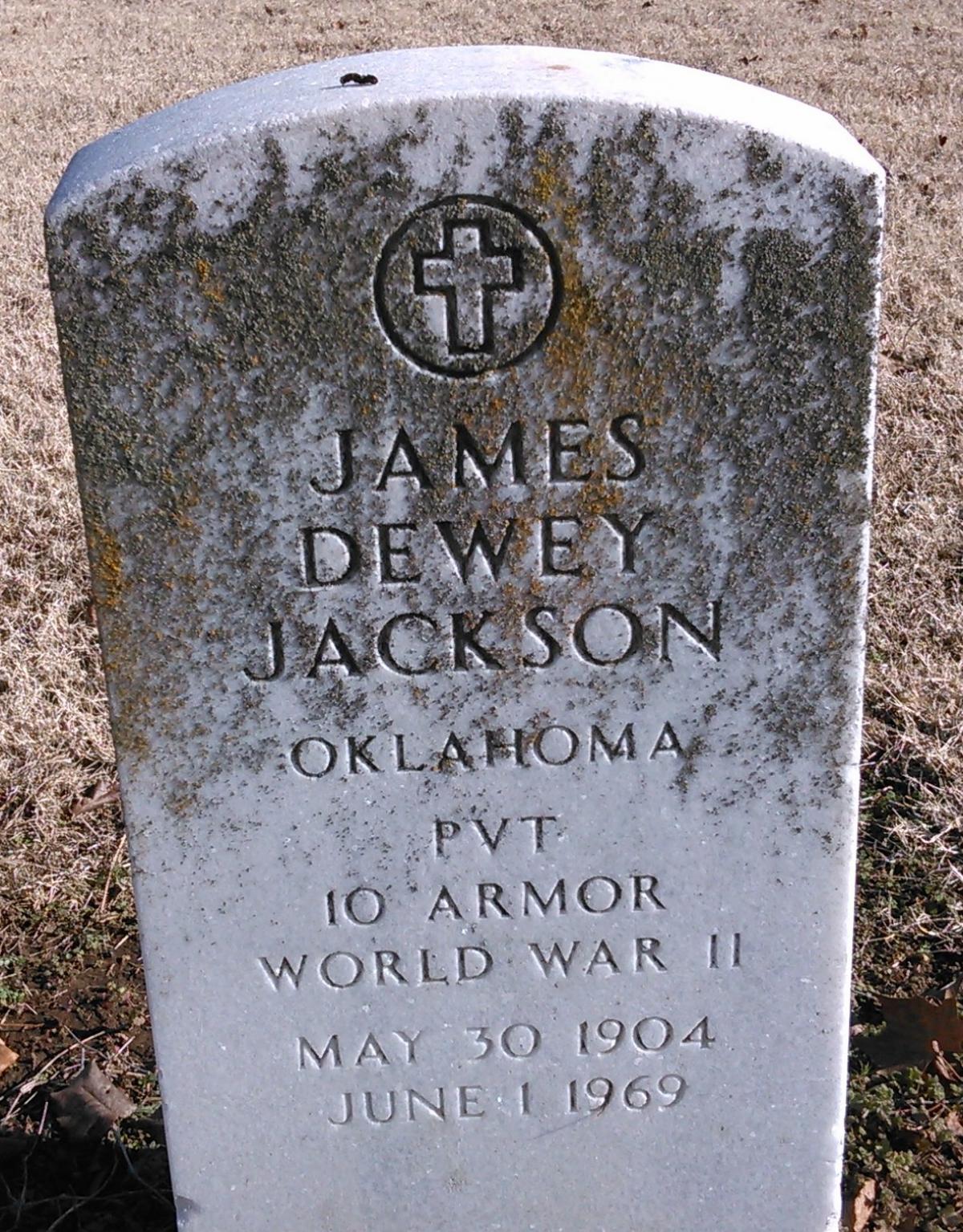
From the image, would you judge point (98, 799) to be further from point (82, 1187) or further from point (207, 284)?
point (207, 284)

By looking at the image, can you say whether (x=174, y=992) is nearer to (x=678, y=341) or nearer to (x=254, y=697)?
(x=254, y=697)

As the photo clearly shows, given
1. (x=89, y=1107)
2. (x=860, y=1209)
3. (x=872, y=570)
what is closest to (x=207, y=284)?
(x=89, y=1107)

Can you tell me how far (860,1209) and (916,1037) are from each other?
0.41 metres

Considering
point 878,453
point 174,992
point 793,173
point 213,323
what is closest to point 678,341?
point 793,173

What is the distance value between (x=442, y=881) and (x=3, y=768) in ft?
6.05

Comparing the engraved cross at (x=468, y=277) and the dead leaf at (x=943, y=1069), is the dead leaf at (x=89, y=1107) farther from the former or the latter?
the engraved cross at (x=468, y=277)

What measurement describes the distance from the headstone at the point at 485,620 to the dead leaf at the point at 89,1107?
19.4 inches

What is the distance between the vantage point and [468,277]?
1.67 meters

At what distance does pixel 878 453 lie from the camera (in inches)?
189

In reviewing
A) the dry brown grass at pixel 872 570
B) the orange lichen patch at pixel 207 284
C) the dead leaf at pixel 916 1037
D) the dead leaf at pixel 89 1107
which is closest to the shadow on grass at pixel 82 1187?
the dead leaf at pixel 89 1107

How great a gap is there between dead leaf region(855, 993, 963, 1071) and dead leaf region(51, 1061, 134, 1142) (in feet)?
4.77

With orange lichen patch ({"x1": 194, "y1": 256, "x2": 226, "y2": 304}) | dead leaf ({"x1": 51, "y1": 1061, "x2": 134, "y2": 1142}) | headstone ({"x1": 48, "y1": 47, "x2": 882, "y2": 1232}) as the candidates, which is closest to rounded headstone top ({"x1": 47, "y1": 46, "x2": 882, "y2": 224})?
headstone ({"x1": 48, "y1": 47, "x2": 882, "y2": 1232})

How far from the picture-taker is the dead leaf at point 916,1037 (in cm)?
278

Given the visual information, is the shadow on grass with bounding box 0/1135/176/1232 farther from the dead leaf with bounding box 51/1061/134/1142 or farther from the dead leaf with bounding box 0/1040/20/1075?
the dead leaf with bounding box 0/1040/20/1075
